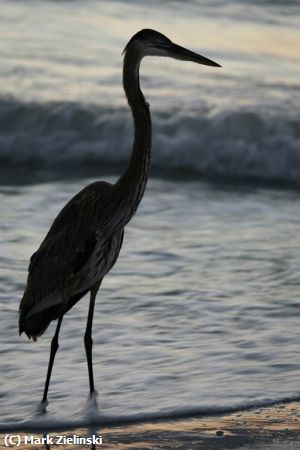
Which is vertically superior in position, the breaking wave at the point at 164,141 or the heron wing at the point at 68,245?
the breaking wave at the point at 164,141

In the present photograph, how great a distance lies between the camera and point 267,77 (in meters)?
12.6

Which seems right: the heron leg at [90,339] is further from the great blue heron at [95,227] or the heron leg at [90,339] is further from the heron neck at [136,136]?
the heron neck at [136,136]

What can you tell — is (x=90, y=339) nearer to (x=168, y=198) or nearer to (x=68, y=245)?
(x=68, y=245)

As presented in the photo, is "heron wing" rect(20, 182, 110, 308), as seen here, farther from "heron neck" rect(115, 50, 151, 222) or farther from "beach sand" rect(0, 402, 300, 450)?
"beach sand" rect(0, 402, 300, 450)

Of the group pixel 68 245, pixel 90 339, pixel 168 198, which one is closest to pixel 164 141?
pixel 168 198

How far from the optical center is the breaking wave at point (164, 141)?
10914mm

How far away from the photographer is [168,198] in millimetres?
9492

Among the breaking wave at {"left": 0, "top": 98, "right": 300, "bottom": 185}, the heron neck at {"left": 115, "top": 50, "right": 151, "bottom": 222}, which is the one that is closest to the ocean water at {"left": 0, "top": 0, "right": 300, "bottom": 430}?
the breaking wave at {"left": 0, "top": 98, "right": 300, "bottom": 185}

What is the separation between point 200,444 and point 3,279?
2615 mm

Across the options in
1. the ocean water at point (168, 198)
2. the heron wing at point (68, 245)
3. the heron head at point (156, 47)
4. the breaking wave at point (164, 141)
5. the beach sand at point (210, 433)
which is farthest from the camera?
the breaking wave at point (164, 141)

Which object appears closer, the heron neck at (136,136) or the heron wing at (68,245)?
the heron neck at (136,136)

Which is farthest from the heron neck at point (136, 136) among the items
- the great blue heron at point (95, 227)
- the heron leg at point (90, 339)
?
the heron leg at point (90, 339)

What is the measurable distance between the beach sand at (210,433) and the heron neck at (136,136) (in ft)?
3.09

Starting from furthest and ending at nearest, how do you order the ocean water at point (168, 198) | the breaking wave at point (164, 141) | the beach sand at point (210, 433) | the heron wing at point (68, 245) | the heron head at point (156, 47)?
the breaking wave at point (164, 141) < the ocean water at point (168, 198) < the heron wing at point (68, 245) < the heron head at point (156, 47) < the beach sand at point (210, 433)
